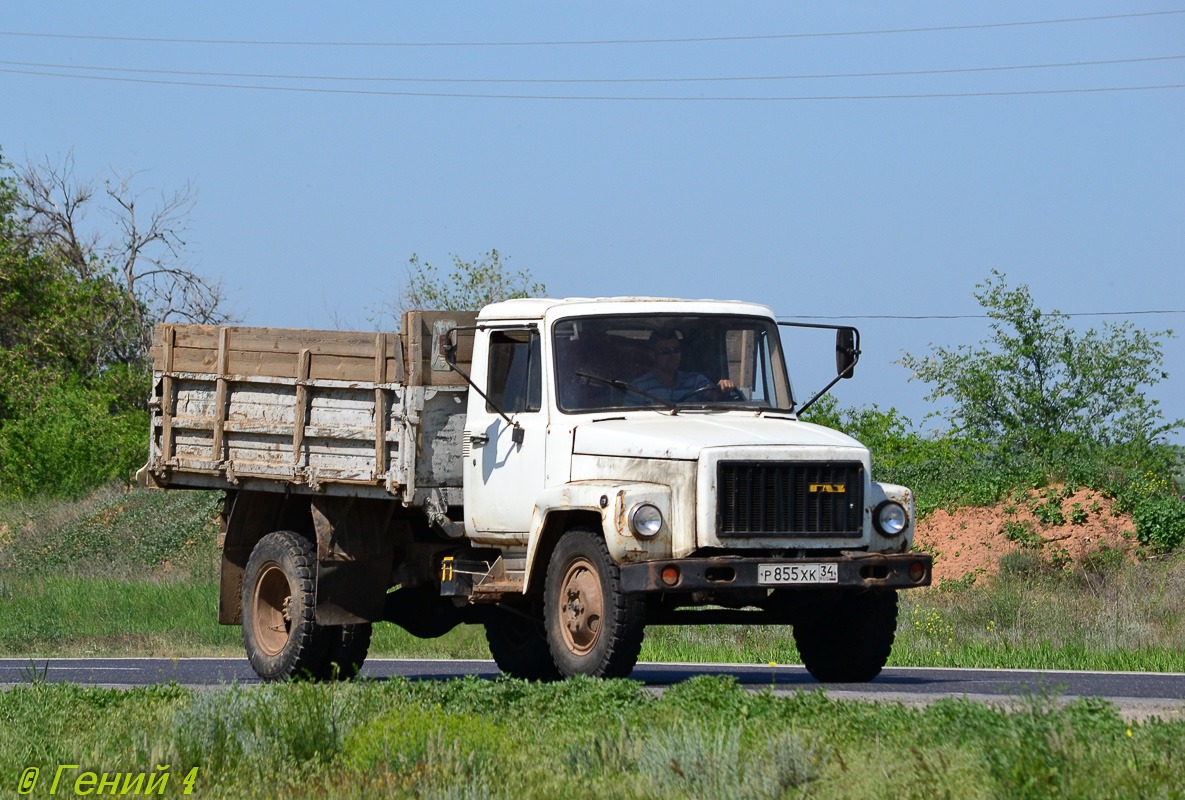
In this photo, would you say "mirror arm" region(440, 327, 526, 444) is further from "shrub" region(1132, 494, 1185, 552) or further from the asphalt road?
"shrub" region(1132, 494, 1185, 552)

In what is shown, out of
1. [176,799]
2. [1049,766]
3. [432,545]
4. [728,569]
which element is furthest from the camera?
[432,545]

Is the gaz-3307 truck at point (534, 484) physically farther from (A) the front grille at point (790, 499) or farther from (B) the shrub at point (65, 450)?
(B) the shrub at point (65, 450)

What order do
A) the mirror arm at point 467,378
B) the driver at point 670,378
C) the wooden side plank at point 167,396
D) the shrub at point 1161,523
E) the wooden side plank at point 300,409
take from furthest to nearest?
the shrub at point 1161,523
the wooden side plank at point 167,396
the wooden side plank at point 300,409
the driver at point 670,378
the mirror arm at point 467,378

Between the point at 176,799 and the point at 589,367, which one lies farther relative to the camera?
the point at 589,367

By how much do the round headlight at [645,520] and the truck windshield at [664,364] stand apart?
1.25 meters

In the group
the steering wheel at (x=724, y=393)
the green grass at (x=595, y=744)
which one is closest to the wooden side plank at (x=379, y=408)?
the steering wheel at (x=724, y=393)

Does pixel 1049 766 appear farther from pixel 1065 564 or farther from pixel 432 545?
pixel 1065 564

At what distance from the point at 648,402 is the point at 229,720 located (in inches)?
160

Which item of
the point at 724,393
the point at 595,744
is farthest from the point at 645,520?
the point at 595,744

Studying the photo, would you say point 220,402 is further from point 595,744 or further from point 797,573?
point 595,744

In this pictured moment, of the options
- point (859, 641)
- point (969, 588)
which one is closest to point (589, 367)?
point (859, 641)

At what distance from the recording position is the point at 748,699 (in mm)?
8352

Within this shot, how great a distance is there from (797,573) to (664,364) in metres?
2.05

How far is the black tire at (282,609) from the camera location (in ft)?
41.2
